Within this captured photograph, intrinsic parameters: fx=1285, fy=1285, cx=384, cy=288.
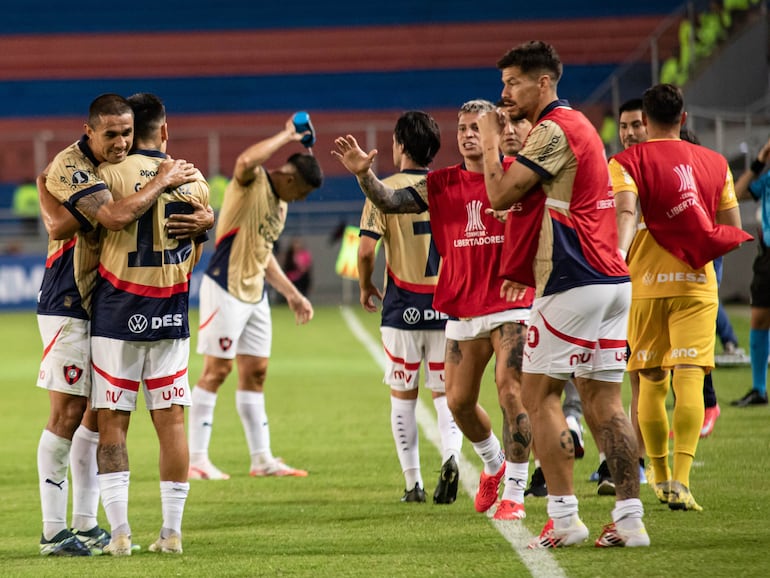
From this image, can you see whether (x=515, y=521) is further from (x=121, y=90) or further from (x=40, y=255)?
(x=121, y=90)

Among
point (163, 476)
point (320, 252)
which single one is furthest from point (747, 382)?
point (320, 252)

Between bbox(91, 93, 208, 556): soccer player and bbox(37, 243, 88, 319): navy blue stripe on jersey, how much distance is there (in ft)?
0.33

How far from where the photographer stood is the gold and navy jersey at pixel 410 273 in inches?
300

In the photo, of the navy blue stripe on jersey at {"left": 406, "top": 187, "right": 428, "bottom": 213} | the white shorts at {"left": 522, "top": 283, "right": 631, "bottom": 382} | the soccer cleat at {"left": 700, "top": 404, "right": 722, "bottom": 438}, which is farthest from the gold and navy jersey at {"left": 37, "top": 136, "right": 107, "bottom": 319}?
the soccer cleat at {"left": 700, "top": 404, "right": 722, "bottom": 438}

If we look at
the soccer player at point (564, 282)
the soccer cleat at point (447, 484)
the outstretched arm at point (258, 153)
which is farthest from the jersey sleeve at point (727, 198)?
the outstretched arm at point (258, 153)

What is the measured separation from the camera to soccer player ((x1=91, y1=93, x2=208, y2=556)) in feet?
19.1

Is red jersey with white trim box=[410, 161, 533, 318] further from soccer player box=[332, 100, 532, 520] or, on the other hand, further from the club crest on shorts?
the club crest on shorts

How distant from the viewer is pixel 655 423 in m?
6.79

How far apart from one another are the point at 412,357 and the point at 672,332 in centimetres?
162

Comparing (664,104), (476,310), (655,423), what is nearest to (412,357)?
(476,310)

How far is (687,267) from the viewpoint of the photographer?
6.75 metres

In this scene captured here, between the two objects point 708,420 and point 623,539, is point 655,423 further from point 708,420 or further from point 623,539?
point 708,420

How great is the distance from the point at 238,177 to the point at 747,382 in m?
6.21

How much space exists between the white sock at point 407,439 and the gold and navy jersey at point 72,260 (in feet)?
7.45
